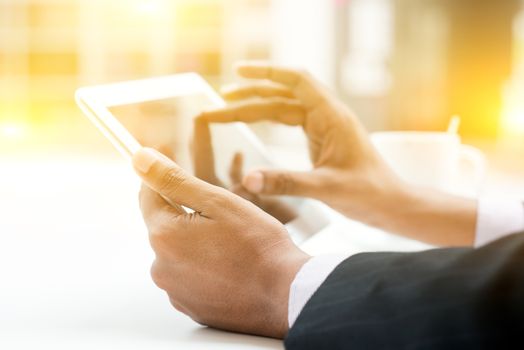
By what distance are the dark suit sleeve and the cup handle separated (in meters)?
0.64

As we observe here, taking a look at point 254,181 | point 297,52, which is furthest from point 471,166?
point 297,52

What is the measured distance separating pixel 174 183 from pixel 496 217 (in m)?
0.47

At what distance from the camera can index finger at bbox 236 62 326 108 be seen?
2.83 feet

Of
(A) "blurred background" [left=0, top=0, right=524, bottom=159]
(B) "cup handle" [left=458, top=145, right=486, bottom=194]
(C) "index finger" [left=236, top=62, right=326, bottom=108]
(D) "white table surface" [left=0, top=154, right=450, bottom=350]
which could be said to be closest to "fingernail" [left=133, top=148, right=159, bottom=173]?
(D) "white table surface" [left=0, top=154, right=450, bottom=350]

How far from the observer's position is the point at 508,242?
40cm

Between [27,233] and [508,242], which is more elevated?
[508,242]

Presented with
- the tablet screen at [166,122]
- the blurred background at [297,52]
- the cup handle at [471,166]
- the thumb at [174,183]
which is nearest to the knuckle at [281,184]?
the tablet screen at [166,122]

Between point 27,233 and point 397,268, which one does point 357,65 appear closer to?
point 27,233

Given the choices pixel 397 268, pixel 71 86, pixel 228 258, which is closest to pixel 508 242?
pixel 397 268

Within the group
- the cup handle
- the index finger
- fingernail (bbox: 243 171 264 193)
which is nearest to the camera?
fingernail (bbox: 243 171 264 193)

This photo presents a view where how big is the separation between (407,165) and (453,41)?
8.44ft

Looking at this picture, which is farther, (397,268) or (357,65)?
(357,65)

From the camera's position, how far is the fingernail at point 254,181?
0.73 metres

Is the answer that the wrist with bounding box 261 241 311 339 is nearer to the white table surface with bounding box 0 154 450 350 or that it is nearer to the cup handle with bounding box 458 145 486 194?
the white table surface with bounding box 0 154 450 350
